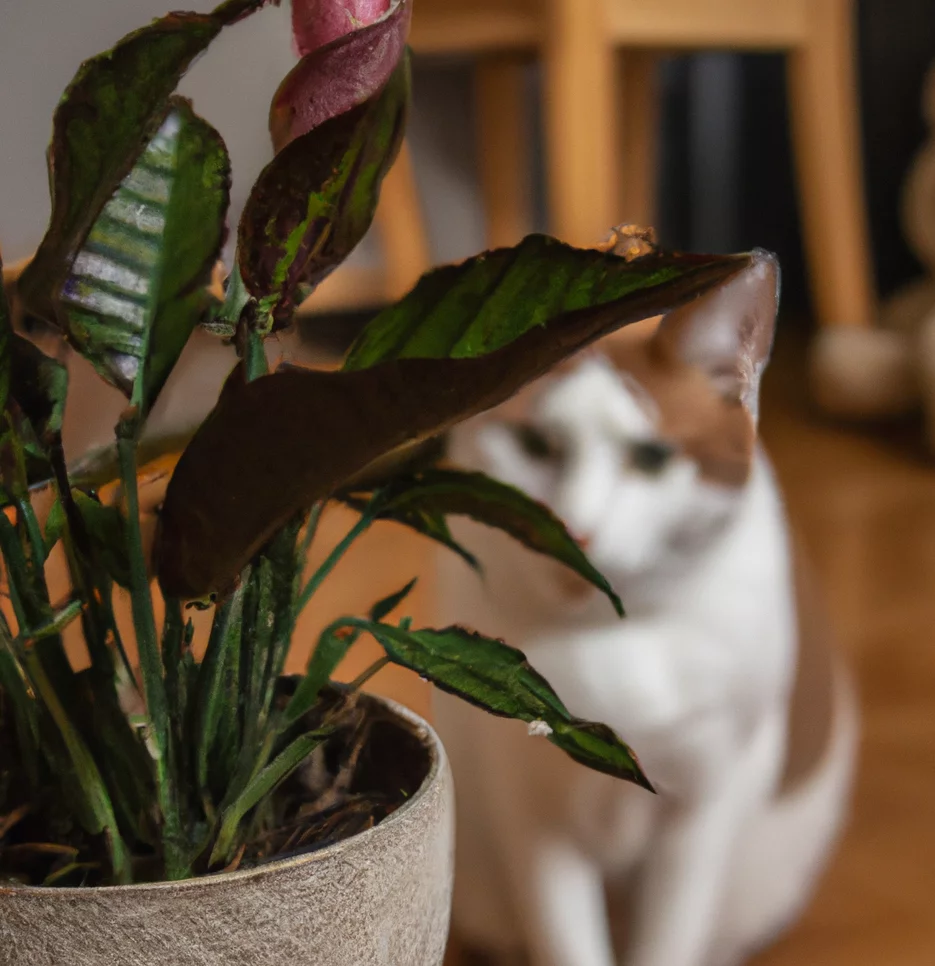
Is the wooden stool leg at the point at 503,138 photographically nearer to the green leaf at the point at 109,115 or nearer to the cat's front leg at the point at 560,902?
the cat's front leg at the point at 560,902

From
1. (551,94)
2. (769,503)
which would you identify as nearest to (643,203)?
(551,94)

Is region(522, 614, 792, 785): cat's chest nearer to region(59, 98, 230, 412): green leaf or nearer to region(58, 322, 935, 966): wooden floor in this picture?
region(58, 322, 935, 966): wooden floor

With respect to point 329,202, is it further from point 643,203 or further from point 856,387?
point 643,203

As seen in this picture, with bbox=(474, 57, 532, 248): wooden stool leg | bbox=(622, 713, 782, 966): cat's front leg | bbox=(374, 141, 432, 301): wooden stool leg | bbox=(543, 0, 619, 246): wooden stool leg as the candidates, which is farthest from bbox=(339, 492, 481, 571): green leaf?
bbox=(474, 57, 532, 248): wooden stool leg

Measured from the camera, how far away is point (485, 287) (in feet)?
0.74

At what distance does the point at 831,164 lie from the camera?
1734 millimetres

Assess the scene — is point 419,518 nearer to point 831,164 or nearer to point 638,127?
point 831,164

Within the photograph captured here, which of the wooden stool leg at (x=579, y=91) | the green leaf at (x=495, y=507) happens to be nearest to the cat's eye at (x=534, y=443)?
the green leaf at (x=495, y=507)

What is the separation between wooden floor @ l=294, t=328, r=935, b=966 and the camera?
23.7 inches

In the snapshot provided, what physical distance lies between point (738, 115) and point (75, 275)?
261cm

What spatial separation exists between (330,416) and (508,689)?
0.08m

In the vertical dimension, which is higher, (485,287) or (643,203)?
(485,287)

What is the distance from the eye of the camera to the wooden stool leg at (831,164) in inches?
62.4

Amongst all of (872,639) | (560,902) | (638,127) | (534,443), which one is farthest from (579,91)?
(638,127)
